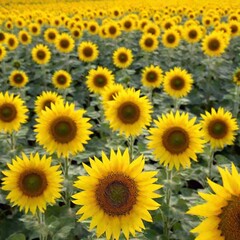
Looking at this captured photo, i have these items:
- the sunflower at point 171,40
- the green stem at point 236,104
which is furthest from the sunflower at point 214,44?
the green stem at point 236,104

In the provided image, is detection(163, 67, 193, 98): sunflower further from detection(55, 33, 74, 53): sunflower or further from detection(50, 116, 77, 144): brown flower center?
detection(55, 33, 74, 53): sunflower

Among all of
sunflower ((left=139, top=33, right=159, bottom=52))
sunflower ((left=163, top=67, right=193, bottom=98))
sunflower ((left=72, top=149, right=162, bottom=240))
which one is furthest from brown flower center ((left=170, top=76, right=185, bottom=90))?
sunflower ((left=72, top=149, right=162, bottom=240))

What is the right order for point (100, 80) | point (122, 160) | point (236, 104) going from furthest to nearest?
point (236, 104) → point (100, 80) → point (122, 160)

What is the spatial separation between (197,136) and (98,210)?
71.2 inches

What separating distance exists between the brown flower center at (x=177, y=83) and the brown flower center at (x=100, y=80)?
1.21 metres

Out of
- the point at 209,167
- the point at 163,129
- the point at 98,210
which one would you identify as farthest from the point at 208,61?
the point at 98,210

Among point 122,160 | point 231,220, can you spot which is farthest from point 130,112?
point 231,220

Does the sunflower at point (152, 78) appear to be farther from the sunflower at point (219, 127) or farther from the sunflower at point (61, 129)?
the sunflower at point (61, 129)

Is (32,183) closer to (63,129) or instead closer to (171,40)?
(63,129)

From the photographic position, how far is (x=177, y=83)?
7.39 metres

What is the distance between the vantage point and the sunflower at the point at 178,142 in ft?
14.2

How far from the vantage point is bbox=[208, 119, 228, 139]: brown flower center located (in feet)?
17.1

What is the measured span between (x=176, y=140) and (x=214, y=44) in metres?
6.04

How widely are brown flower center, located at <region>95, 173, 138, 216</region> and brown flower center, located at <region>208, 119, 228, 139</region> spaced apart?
258cm
